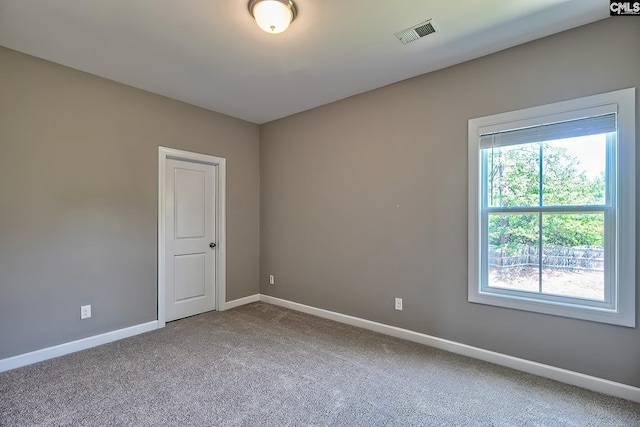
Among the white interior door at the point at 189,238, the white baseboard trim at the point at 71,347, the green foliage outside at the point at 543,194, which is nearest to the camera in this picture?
the green foliage outside at the point at 543,194

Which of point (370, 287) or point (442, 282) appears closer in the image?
point (442, 282)

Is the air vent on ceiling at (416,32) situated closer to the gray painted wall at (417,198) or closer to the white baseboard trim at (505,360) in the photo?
the gray painted wall at (417,198)

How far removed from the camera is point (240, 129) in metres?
4.39

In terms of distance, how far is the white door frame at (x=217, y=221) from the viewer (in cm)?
350

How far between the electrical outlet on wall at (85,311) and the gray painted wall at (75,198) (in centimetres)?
3

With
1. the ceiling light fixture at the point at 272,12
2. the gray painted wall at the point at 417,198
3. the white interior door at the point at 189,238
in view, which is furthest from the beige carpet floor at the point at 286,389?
the ceiling light fixture at the point at 272,12

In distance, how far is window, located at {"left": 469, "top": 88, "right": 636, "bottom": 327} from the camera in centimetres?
212

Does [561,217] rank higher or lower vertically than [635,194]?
lower

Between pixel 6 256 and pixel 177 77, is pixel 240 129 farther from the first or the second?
pixel 6 256

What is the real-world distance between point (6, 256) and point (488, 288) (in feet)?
13.7

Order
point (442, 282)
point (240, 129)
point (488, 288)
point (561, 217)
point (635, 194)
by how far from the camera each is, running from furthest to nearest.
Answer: point (240, 129) → point (442, 282) → point (488, 288) → point (561, 217) → point (635, 194)

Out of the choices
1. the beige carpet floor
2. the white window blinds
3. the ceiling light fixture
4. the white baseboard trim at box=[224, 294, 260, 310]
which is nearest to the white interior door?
the white baseboard trim at box=[224, 294, 260, 310]

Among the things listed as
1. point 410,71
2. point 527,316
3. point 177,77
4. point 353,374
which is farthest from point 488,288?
point 177,77

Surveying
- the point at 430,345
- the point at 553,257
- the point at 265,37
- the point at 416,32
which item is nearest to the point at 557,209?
the point at 553,257
